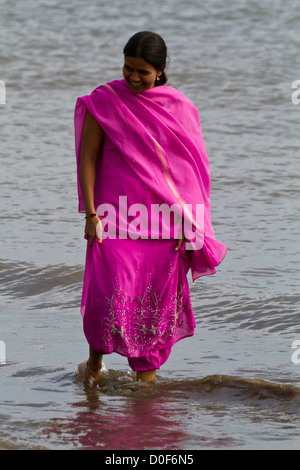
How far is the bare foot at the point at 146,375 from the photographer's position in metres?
4.12

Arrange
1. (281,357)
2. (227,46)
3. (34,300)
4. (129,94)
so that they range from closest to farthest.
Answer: (129,94) < (281,357) < (34,300) < (227,46)

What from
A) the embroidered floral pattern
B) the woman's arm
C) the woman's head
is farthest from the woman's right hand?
the woman's head

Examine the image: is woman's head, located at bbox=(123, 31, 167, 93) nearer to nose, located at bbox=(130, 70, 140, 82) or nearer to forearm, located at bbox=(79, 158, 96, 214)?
nose, located at bbox=(130, 70, 140, 82)

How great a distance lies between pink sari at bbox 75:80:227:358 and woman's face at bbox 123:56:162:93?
0.05m

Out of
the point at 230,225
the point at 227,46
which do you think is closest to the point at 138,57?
the point at 230,225

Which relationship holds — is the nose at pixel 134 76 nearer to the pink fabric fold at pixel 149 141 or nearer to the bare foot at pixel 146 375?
the pink fabric fold at pixel 149 141

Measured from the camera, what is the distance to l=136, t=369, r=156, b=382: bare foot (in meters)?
4.12

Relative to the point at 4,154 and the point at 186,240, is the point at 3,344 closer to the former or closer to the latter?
the point at 186,240

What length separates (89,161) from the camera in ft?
12.7

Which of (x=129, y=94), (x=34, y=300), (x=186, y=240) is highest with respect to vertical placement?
(x=129, y=94)

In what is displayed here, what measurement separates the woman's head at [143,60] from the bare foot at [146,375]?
122 centimetres

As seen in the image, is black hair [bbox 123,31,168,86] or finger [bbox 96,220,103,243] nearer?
black hair [bbox 123,31,168,86]

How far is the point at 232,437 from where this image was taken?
3525 millimetres

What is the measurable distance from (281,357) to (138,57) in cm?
169
